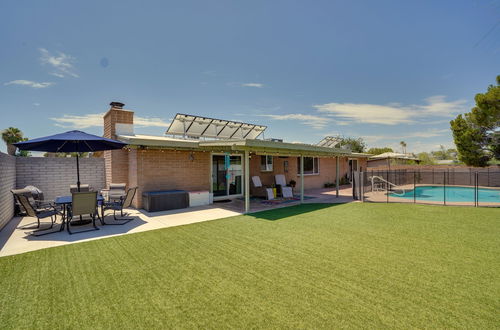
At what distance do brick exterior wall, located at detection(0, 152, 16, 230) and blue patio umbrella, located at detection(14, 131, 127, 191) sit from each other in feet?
3.32

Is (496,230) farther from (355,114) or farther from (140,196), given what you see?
(355,114)

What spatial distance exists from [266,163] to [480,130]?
Result: 48.7ft

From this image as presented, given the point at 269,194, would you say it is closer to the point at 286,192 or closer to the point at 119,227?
the point at 286,192

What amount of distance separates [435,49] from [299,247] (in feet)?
47.5

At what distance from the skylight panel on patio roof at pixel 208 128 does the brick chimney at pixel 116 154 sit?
2.19 m

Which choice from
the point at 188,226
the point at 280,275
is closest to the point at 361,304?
the point at 280,275

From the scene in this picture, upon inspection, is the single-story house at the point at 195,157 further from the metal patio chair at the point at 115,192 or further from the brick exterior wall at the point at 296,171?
the metal patio chair at the point at 115,192

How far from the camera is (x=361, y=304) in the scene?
275 cm

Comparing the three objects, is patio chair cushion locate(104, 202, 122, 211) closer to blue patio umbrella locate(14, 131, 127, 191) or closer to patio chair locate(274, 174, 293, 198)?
blue patio umbrella locate(14, 131, 127, 191)

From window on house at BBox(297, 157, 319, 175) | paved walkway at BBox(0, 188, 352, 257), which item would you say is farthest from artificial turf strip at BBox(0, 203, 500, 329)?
window on house at BBox(297, 157, 319, 175)

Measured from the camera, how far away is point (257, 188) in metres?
12.3

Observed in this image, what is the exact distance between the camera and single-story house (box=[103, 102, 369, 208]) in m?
8.51

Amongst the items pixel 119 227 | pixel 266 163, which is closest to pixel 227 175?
pixel 266 163

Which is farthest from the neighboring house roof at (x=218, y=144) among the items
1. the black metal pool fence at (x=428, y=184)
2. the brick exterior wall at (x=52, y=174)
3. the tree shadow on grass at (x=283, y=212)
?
the black metal pool fence at (x=428, y=184)
